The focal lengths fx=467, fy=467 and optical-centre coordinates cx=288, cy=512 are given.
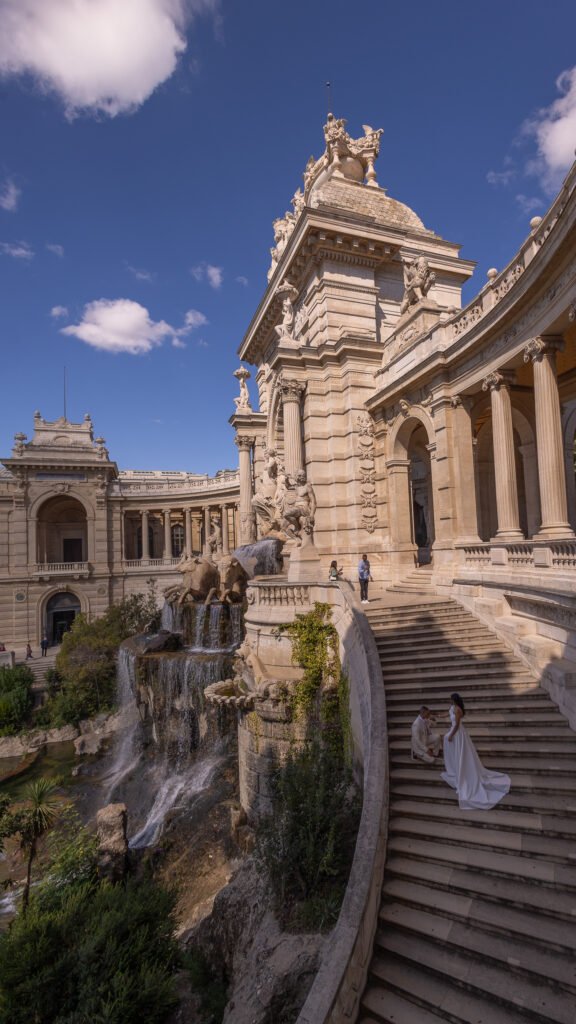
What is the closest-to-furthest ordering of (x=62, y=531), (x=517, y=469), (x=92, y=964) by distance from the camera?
(x=92, y=964) < (x=517, y=469) < (x=62, y=531)

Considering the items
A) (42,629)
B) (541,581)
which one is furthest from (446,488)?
(42,629)

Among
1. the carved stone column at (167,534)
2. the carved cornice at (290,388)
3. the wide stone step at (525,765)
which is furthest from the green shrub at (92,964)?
the carved stone column at (167,534)

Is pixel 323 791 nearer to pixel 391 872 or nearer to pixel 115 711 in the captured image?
pixel 391 872

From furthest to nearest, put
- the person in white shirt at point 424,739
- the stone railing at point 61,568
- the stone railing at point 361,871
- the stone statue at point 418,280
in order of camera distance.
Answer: the stone railing at point 61,568, the stone statue at point 418,280, the person in white shirt at point 424,739, the stone railing at point 361,871

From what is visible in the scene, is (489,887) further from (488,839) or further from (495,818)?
(495,818)

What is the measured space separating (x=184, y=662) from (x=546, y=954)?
13.9 meters

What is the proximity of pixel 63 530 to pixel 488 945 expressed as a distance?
4946 centimetres

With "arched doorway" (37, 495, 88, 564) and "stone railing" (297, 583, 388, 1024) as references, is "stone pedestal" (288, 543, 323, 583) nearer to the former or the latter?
"stone railing" (297, 583, 388, 1024)

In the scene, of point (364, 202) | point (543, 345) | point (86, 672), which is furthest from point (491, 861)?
point (86, 672)

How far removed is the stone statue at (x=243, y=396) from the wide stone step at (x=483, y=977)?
1037 inches

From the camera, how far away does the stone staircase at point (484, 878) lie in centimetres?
470

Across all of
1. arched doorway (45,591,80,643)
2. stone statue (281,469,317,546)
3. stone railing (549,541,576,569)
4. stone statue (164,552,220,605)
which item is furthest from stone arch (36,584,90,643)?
stone railing (549,541,576,569)

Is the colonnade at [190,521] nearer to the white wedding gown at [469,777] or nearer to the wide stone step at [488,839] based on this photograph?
the white wedding gown at [469,777]

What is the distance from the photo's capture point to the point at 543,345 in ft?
35.6
